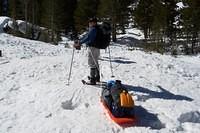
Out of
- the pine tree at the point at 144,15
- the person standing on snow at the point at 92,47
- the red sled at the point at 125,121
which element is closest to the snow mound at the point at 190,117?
the red sled at the point at 125,121

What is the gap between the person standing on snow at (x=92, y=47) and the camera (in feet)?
35.5

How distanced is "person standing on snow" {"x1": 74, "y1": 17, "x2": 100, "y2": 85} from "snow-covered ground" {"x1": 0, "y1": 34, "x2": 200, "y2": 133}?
0.45 metres

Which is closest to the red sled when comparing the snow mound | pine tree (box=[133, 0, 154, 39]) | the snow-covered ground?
the snow-covered ground

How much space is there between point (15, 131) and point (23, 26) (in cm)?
4008

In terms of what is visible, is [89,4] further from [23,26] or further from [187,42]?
[187,42]

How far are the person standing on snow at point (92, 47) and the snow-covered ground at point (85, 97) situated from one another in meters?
0.45

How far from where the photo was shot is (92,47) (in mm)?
11203

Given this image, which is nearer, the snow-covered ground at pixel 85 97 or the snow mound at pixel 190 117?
the snow-covered ground at pixel 85 97

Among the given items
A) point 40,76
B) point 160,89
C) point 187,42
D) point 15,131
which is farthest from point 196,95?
point 187,42

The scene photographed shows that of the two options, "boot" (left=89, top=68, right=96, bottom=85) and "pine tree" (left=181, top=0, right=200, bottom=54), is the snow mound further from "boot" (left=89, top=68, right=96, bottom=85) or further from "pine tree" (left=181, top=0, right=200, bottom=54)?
"pine tree" (left=181, top=0, right=200, bottom=54)

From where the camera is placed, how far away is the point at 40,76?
13125 mm

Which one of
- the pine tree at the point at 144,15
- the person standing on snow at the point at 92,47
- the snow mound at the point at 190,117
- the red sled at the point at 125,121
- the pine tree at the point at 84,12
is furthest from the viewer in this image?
the pine tree at the point at 84,12

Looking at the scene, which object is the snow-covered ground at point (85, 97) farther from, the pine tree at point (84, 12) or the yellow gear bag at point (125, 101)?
the pine tree at point (84, 12)

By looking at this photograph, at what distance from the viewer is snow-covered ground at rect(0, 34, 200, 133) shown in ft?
28.6
